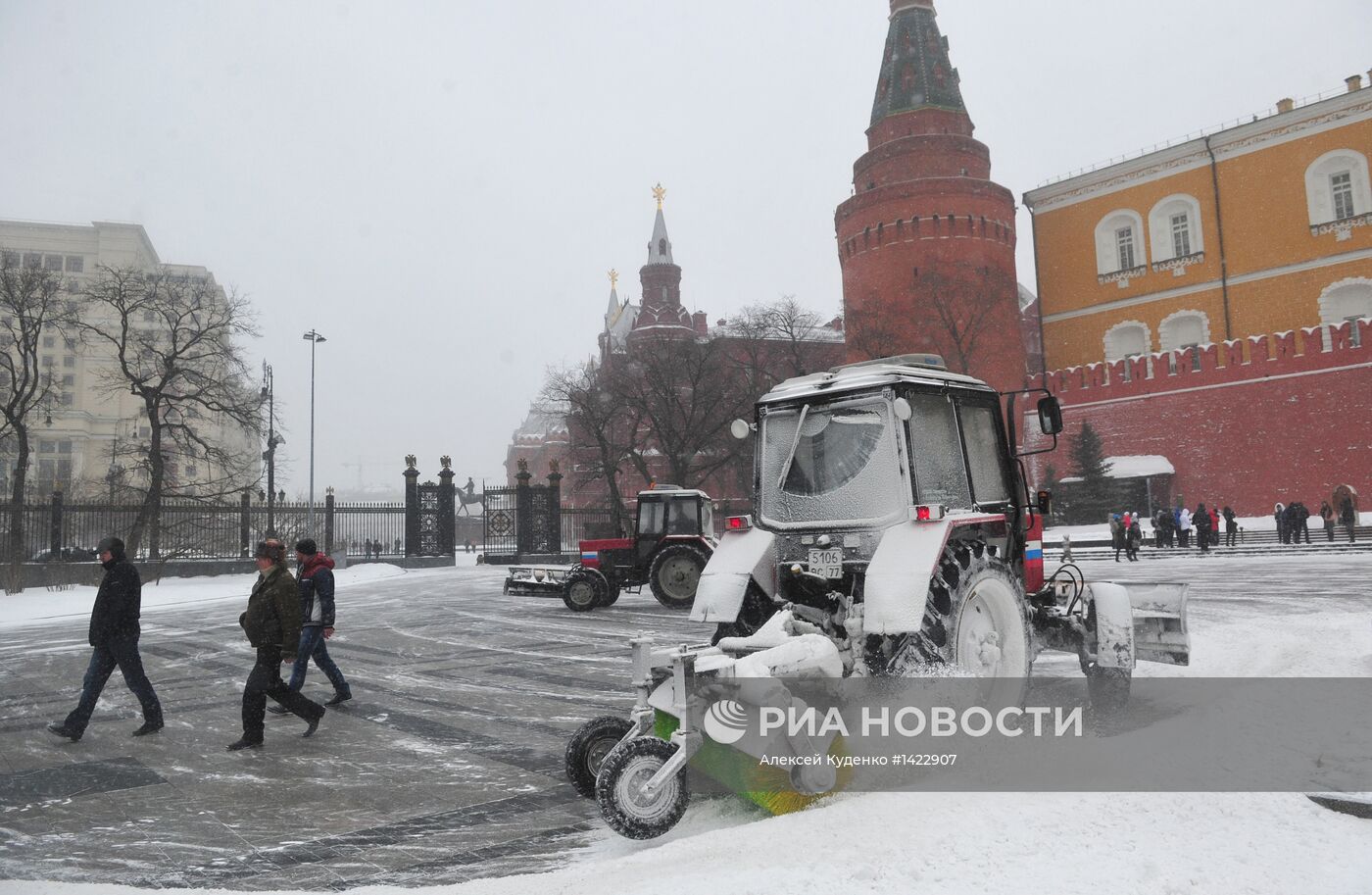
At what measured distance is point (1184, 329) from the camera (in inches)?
1775

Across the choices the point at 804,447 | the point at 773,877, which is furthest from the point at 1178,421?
the point at 773,877

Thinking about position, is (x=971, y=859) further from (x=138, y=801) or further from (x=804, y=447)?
(x=138, y=801)

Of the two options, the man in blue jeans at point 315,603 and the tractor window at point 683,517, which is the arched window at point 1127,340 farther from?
the man in blue jeans at point 315,603

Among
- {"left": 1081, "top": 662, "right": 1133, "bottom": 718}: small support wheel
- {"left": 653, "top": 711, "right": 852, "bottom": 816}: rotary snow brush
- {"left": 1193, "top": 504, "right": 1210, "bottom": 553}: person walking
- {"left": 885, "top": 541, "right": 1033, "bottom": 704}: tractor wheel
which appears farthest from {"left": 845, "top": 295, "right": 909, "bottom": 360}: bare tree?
{"left": 653, "top": 711, "right": 852, "bottom": 816}: rotary snow brush

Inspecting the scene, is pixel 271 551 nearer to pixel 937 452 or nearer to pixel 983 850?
pixel 937 452

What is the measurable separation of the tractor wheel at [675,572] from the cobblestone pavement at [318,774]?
445 cm

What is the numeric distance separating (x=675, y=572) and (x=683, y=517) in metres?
1.10

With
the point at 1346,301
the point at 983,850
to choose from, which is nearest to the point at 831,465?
the point at 983,850

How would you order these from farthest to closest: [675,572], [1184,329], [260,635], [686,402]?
1. [1184,329]
2. [686,402]
3. [675,572]
4. [260,635]

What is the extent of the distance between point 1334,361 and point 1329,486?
484 centimetres

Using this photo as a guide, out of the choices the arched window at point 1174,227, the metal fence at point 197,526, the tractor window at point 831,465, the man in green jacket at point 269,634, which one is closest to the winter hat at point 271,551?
the man in green jacket at point 269,634

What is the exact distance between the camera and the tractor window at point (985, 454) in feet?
20.3

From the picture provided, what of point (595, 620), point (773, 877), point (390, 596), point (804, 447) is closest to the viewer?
point (773, 877)

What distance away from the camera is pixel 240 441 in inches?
4286
